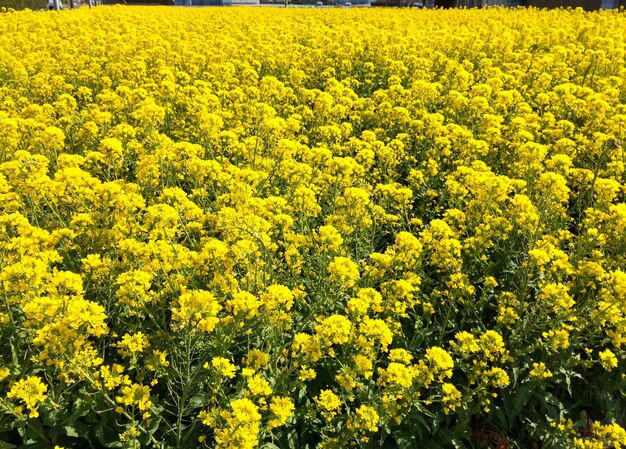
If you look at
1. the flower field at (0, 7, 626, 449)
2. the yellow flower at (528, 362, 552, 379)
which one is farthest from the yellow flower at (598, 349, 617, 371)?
the yellow flower at (528, 362, 552, 379)

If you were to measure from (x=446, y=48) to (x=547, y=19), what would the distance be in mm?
5477

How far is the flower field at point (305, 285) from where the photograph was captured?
8.41 feet

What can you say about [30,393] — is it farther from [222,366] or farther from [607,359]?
[607,359]

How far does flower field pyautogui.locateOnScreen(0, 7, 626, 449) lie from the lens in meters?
2.56

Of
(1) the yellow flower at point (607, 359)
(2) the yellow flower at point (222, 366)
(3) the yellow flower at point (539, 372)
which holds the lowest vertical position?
(3) the yellow flower at point (539, 372)

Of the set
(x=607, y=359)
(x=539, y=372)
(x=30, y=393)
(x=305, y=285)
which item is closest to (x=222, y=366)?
(x=30, y=393)

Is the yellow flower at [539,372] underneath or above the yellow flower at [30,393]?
underneath

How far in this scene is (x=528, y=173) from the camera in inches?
168

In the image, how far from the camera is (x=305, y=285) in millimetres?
3621

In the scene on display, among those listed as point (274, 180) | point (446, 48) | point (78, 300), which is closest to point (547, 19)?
point (446, 48)

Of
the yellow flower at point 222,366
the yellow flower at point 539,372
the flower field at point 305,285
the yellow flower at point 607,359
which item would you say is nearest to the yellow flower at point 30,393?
the flower field at point 305,285

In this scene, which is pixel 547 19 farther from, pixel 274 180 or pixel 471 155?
pixel 274 180

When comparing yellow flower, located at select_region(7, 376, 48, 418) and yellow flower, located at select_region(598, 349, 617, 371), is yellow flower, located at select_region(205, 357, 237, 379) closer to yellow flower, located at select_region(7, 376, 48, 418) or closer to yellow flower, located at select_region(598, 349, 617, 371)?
yellow flower, located at select_region(7, 376, 48, 418)

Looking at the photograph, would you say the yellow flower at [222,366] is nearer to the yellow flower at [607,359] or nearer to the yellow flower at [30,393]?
the yellow flower at [30,393]
